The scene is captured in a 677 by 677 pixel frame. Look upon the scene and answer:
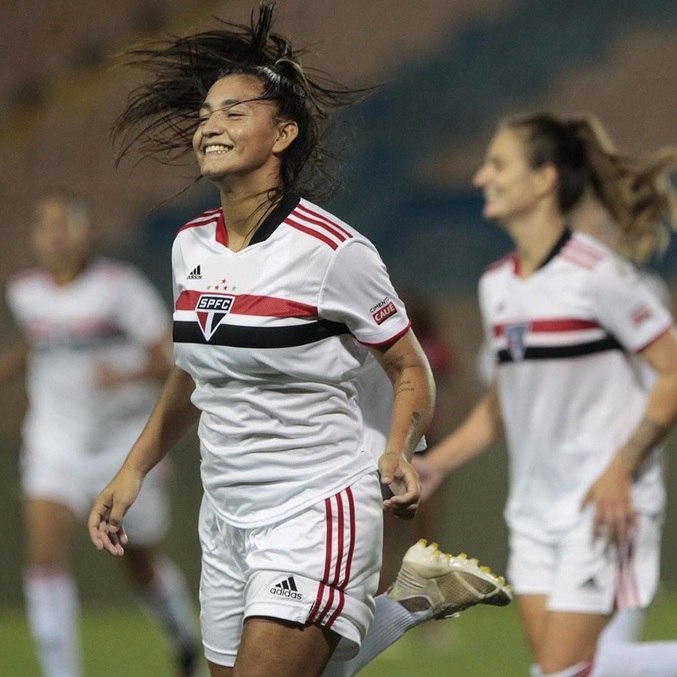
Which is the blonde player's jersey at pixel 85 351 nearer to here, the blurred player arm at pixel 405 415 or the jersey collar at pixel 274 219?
the jersey collar at pixel 274 219

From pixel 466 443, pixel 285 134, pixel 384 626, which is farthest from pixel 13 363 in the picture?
pixel 285 134

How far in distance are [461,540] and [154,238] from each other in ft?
10.4

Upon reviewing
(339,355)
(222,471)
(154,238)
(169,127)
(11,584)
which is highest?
(169,127)

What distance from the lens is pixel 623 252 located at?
495cm

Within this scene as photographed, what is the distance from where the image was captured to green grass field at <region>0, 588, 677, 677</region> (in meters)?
7.29

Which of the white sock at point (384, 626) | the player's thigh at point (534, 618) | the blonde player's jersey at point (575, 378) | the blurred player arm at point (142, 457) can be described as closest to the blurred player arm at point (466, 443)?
the blonde player's jersey at point (575, 378)

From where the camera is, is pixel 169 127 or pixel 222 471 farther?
pixel 169 127

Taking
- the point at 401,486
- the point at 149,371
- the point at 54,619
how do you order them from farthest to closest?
the point at 149,371
the point at 54,619
the point at 401,486

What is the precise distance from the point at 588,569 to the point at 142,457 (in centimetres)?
139

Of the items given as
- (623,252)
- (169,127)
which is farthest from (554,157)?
(169,127)

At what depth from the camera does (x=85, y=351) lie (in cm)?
722

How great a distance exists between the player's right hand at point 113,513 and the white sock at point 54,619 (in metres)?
2.91

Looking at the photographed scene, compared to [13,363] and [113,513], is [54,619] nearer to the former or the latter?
[13,363]

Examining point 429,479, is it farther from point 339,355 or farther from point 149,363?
point 149,363
